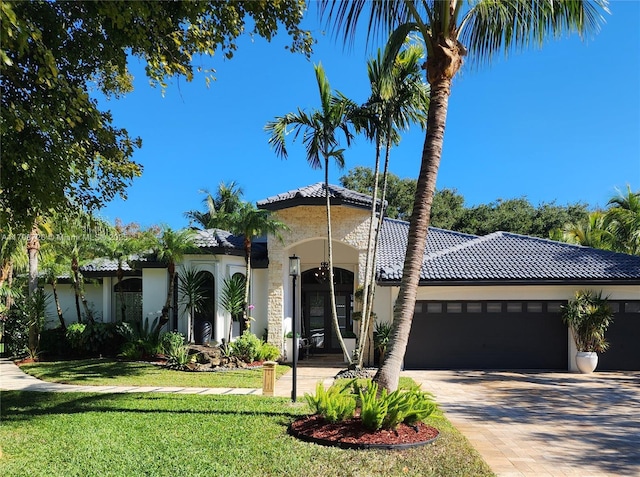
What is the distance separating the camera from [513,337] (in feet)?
54.2

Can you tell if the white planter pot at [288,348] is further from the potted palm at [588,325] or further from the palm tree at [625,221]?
the palm tree at [625,221]

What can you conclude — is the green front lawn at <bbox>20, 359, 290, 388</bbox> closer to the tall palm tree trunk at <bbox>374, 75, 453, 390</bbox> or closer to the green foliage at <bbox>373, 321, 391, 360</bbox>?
the green foliage at <bbox>373, 321, 391, 360</bbox>

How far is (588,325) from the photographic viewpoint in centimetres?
1562

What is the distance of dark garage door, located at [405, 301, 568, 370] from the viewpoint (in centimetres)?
1644

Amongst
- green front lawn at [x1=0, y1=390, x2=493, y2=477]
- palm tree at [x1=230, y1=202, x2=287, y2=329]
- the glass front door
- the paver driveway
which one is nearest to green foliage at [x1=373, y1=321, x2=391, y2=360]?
the paver driveway

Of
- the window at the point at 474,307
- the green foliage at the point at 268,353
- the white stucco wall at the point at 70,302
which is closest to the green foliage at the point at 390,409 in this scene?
the window at the point at 474,307

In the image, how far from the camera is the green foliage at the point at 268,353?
1695 cm

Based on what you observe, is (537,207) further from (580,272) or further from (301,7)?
(301,7)

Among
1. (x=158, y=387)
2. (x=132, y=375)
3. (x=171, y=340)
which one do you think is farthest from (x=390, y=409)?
(x=171, y=340)

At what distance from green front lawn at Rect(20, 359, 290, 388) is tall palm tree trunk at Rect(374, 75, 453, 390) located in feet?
18.9

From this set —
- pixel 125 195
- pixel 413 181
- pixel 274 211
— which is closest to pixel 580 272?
pixel 274 211

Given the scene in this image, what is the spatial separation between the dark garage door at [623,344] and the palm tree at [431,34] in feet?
37.8

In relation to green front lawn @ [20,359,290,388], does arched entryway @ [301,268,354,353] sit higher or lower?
higher

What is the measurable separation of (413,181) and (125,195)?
3333cm
